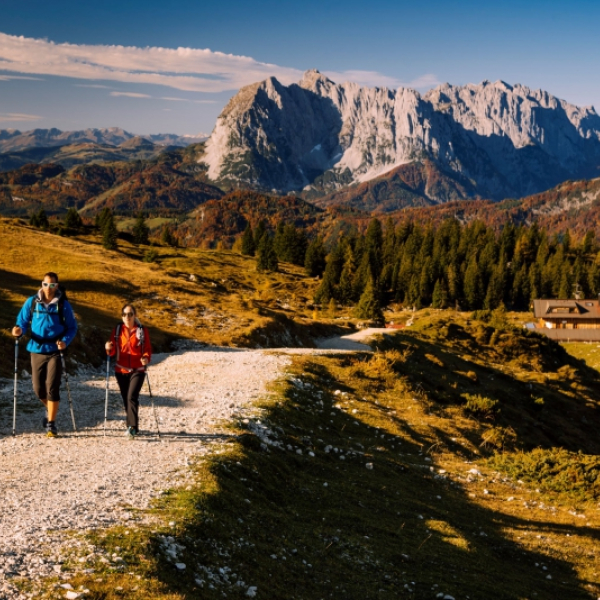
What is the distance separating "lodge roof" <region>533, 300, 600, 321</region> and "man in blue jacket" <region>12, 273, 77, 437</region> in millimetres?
126709

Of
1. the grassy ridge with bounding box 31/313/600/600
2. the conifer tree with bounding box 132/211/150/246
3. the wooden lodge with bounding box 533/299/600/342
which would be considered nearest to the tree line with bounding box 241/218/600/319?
the wooden lodge with bounding box 533/299/600/342

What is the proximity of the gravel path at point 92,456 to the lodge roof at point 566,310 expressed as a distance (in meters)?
117

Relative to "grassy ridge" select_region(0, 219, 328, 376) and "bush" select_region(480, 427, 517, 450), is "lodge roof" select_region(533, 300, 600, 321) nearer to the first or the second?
"grassy ridge" select_region(0, 219, 328, 376)

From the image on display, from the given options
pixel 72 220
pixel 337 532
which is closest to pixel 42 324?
pixel 337 532

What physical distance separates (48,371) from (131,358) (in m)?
2.32

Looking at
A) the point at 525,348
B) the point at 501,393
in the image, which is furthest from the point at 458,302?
the point at 501,393

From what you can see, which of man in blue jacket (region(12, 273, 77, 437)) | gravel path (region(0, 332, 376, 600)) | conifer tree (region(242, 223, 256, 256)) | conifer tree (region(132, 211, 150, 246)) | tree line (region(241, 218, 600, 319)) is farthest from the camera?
conifer tree (region(242, 223, 256, 256))

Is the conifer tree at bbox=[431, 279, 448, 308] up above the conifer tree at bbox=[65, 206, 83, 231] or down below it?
below

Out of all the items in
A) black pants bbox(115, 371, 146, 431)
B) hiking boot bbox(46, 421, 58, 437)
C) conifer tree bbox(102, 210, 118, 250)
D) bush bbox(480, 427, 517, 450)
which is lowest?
bush bbox(480, 427, 517, 450)

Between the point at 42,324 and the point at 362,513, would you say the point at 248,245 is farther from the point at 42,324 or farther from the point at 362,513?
the point at 362,513

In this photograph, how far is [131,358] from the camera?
15281 mm

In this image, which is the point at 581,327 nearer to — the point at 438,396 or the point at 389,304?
the point at 389,304

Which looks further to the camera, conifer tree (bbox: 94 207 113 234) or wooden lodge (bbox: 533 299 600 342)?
conifer tree (bbox: 94 207 113 234)

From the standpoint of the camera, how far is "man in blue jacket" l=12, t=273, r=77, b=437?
14.7 metres
